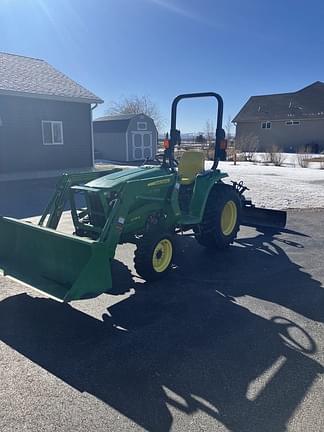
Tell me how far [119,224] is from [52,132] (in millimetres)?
12044

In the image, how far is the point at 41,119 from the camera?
14.3 m

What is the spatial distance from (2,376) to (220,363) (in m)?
1.79

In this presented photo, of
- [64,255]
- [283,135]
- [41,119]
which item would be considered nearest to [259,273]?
[64,255]

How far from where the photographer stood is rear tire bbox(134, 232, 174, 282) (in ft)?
14.4

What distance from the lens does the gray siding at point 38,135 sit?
44.1 ft

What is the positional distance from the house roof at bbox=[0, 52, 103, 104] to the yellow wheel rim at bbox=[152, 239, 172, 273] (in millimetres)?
11061

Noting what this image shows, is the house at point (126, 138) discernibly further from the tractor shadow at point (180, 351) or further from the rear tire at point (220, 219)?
the tractor shadow at point (180, 351)

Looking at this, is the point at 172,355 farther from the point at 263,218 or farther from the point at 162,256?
the point at 263,218

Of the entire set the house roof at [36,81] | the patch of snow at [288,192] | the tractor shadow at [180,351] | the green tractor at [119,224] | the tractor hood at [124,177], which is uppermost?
the house roof at [36,81]

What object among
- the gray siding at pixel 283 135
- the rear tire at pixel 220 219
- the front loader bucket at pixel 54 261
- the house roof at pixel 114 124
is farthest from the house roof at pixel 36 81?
the gray siding at pixel 283 135

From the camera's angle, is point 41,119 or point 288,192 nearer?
point 288,192

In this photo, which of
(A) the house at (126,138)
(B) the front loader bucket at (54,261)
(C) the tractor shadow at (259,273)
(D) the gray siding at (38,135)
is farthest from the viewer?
(A) the house at (126,138)

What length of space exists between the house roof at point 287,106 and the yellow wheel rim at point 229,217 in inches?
1260

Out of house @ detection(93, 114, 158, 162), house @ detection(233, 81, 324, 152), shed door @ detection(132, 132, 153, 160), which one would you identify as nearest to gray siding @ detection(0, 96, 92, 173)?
house @ detection(93, 114, 158, 162)
